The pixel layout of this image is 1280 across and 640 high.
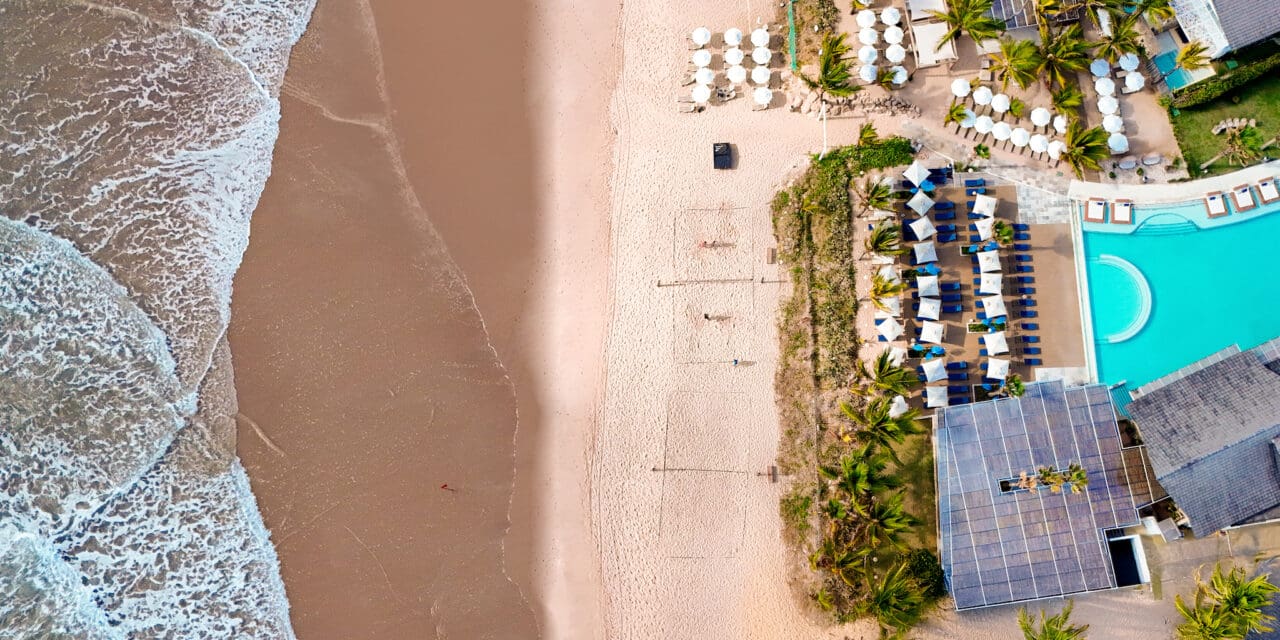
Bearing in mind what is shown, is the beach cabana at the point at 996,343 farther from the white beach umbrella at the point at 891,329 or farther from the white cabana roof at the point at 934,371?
the white beach umbrella at the point at 891,329

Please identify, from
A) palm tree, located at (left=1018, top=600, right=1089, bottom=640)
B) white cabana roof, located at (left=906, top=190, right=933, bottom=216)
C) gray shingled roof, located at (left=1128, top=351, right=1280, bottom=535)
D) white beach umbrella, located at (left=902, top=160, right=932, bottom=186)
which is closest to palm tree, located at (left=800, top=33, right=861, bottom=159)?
white beach umbrella, located at (left=902, top=160, right=932, bottom=186)

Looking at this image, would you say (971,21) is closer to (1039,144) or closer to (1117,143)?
(1039,144)

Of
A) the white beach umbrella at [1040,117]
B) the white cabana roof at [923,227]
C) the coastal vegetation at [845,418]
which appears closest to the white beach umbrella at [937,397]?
the coastal vegetation at [845,418]

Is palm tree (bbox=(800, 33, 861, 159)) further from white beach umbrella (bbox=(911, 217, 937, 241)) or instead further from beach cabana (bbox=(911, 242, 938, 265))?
beach cabana (bbox=(911, 242, 938, 265))

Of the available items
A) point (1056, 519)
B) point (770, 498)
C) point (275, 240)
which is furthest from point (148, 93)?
point (1056, 519)

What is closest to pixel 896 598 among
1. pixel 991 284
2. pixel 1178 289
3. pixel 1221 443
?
pixel 1221 443

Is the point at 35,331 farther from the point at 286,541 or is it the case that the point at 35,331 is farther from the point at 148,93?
the point at 286,541
